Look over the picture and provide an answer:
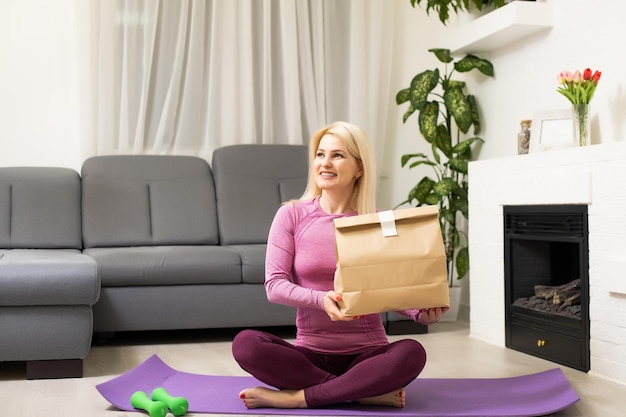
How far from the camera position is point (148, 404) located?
239 centimetres

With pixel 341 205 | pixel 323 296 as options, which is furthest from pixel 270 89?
pixel 323 296

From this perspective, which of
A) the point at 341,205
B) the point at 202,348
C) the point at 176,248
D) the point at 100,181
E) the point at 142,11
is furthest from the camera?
the point at 142,11

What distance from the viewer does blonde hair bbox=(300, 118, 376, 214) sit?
2.44 metres

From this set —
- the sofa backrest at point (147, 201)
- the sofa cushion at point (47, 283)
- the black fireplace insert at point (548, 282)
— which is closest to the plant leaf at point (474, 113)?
the black fireplace insert at point (548, 282)

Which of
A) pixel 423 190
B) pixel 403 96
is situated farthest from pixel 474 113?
pixel 423 190

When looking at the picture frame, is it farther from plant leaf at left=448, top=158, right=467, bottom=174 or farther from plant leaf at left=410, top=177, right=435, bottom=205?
plant leaf at left=410, top=177, right=435, bottom=205

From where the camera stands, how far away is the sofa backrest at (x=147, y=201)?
13.4 ft

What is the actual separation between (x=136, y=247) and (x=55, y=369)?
115 cm

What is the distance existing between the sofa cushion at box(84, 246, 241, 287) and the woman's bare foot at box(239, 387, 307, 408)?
1.28m

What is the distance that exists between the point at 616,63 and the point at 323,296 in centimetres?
190

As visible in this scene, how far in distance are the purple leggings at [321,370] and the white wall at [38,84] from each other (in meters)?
2.50

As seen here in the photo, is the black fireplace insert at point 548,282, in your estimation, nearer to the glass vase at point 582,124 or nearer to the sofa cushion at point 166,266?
the glass vase at point 582,124

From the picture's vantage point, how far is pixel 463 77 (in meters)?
4.78

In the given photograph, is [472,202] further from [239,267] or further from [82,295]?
[82,295]
